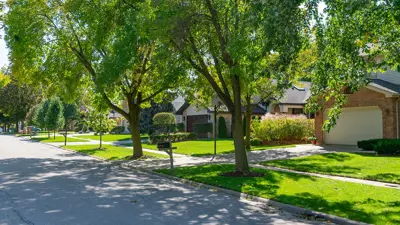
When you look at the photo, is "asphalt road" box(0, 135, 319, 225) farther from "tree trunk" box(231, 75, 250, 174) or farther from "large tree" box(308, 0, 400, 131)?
"large tree" box(308, 0, 400, 131)

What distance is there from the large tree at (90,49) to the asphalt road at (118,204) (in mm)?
3551

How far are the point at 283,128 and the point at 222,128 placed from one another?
10697 mm

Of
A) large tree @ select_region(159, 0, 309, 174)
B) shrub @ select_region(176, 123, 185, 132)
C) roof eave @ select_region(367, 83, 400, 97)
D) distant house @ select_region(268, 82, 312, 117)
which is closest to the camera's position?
large tree @ select_region(159, 0, 309, 174)

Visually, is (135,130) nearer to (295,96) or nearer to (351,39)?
(351,39)

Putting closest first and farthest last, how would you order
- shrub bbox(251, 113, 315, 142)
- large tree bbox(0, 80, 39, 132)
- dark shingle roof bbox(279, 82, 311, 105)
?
1. shrub bbox(251, 113, 315, 142)
2. dark shingle roof bbox(279, 82, 311, 105)
3. large tree bbox(0, 80, 39, 132)

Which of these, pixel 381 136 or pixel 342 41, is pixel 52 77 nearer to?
pixel 342 41

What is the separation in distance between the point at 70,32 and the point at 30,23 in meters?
1.76

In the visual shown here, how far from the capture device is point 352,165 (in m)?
15.3

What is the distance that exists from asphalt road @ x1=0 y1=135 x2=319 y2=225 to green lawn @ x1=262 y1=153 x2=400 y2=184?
16.8ft

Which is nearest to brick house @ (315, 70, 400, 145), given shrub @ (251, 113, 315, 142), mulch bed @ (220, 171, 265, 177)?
shrub @ (251, 113, 315, 142)

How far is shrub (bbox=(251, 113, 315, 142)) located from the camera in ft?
91.1

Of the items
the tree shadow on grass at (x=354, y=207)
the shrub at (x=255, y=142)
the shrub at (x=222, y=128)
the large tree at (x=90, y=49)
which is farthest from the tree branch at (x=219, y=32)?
the shrub at (x=222, y=128)

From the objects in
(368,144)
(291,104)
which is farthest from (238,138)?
(291,104)

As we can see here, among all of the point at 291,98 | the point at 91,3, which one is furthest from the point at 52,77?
the point at 291,98
